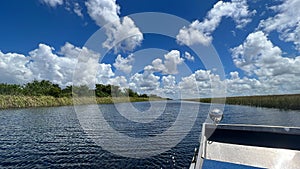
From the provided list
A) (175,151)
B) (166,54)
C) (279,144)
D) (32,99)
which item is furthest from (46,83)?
(279,144)

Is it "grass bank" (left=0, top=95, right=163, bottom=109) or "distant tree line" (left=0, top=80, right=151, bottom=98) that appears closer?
"grass bank" (left=0, top=95, right=163, bottom=109)

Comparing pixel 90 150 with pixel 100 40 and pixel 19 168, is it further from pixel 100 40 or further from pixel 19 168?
pixel 100 40

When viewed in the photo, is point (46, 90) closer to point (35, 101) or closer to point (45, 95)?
point (45, 95)

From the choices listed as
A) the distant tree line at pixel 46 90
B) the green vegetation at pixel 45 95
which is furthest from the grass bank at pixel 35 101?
the distant tree line at pixel 46 90

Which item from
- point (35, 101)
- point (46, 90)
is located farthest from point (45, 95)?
point (35, 101)

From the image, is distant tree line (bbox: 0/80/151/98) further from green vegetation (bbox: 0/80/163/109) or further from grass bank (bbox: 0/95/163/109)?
grass bank (bbox: 0/95/163/109)

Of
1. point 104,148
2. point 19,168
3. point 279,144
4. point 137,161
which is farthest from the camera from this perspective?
point 104,148

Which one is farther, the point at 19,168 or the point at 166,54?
the point at 166,54

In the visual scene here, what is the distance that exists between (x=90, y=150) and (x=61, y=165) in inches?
81.9

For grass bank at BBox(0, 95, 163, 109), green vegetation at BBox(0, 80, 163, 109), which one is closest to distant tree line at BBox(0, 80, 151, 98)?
green vegetation at BBox(0, 80, 163, 109)

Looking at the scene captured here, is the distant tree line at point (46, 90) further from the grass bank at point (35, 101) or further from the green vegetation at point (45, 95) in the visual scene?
the grass bank at point (35, 101)

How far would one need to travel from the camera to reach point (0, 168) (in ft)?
25.5

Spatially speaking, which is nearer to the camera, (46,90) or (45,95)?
(45,95)

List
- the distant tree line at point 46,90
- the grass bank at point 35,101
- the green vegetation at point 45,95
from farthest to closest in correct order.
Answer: the distant tree line at point 46,90 < the green vegetation at point 45,95 < the grass bank at point 35,101
